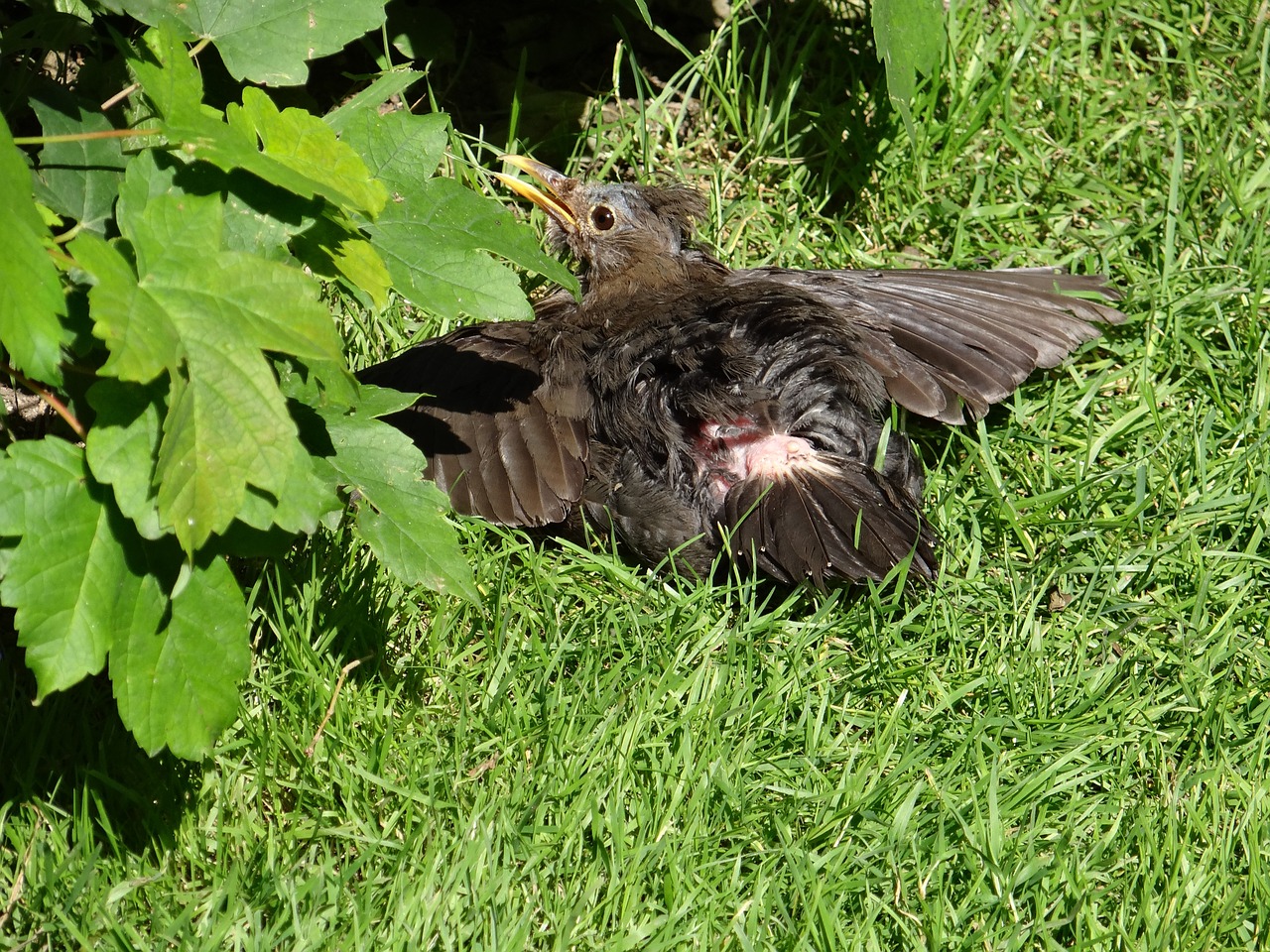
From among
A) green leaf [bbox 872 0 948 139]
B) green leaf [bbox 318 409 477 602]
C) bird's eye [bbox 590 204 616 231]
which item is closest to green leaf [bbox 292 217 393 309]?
green leaf [bbox 318 409 477 602]

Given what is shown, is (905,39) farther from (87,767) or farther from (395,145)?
(87,767)

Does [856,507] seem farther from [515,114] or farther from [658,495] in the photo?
[515,114]

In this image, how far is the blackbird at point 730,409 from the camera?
334 centimetres

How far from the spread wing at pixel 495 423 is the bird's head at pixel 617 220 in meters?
0.71

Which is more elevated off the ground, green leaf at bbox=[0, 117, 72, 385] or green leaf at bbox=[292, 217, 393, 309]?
green leaf at bbox=[0, 117, 72, 385]

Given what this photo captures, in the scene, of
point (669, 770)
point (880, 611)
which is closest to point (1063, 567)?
point (880, 611)

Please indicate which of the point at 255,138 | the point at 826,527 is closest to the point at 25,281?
the point at 255,138

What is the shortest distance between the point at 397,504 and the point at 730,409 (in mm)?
1296

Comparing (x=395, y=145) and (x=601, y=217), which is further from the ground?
(x=395, y=145)

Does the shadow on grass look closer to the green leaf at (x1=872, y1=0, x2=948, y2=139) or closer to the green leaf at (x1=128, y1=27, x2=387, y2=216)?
the green leaf at (x1=128, y1=27, x2=387, y2=216)

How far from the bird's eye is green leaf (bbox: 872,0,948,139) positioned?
1094mm

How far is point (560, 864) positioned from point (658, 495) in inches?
44.1

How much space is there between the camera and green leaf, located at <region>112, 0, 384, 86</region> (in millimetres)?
2398

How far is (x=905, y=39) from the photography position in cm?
351
